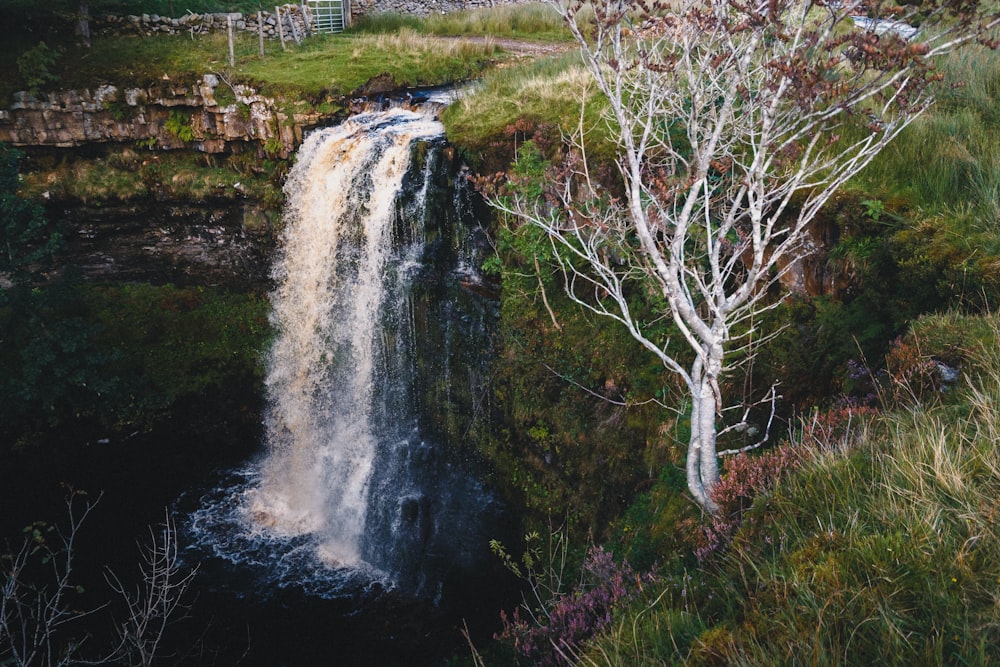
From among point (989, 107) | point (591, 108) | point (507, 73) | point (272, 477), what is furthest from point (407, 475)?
point (989, 107)

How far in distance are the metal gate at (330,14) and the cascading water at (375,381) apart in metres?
9.88

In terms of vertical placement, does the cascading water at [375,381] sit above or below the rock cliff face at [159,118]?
below

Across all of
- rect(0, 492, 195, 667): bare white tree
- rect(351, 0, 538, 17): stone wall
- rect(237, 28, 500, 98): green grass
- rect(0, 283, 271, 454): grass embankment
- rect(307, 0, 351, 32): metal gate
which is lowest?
rect(0, 492, 195, 667): bare white tree

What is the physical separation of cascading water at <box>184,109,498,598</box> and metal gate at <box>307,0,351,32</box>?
9883 mm

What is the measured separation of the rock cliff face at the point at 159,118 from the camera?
12.7m

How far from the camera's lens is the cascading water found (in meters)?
10.3

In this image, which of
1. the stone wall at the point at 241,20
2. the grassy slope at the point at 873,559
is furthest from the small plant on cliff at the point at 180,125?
the grassy slope at the point at 873,559

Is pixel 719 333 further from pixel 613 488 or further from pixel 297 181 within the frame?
pixel 297 181

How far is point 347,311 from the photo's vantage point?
37.2ft

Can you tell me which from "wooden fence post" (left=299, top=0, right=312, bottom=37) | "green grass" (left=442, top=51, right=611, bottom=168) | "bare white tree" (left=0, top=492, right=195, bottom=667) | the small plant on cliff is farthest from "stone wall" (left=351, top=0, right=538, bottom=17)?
"bare white tree" (left=0, top=492, right=195, bottom=667)

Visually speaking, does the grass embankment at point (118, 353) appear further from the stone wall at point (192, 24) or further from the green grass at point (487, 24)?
the green grass at point (487, 24)

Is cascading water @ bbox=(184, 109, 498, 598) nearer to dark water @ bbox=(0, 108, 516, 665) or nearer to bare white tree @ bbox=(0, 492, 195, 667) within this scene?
dark water @ bbox=(0, 108, 516, 665)

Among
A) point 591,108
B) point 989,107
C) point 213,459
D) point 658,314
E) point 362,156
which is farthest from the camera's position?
point 213,459

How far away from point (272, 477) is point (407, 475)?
3.22 metres
